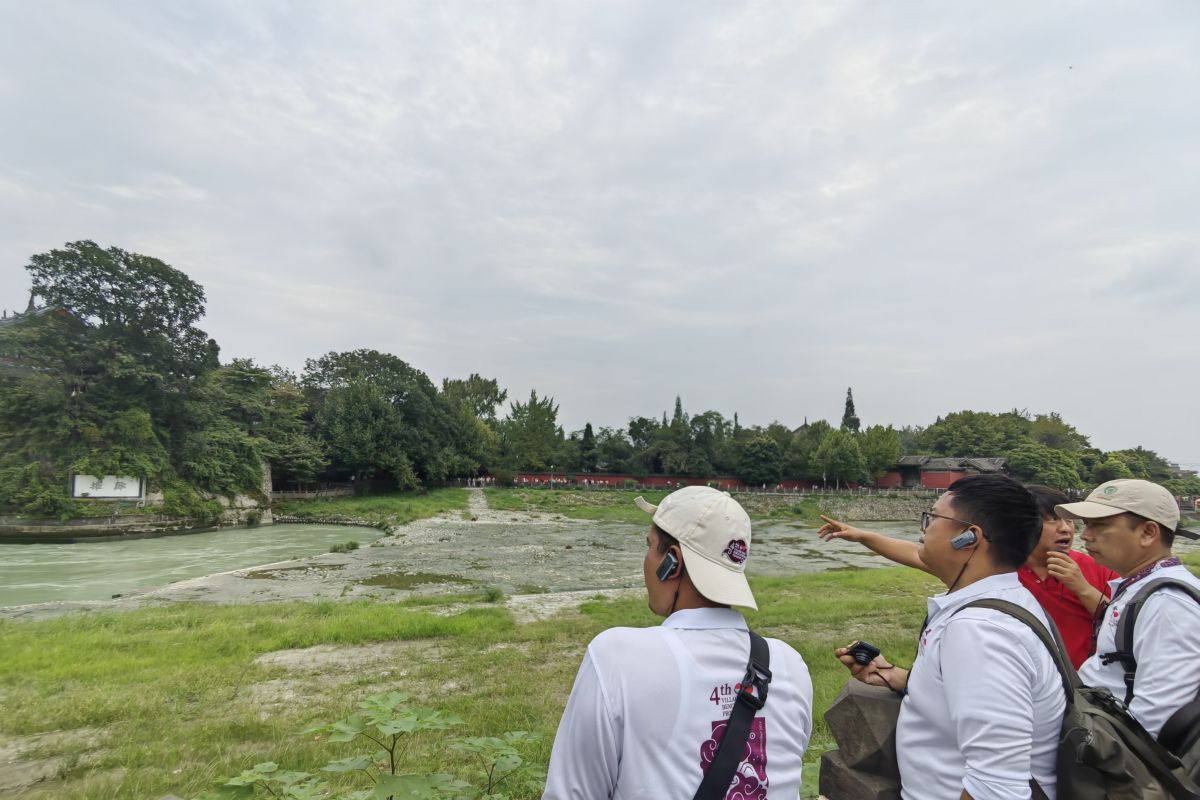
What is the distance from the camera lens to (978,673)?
1.43m

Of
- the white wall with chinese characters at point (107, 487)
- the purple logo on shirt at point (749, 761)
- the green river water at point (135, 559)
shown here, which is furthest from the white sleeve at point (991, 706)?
the white wall with chinese characters at point (107, 487)

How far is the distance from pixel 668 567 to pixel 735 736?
402mm

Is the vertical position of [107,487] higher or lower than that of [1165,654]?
lower

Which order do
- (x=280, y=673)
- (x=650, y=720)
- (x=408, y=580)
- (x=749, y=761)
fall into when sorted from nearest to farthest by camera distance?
(x=650, y=720), (x=749, y=761), (x=280, y=673), (x=408, y=580)

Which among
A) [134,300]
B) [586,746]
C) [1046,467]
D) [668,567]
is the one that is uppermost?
[134,300]

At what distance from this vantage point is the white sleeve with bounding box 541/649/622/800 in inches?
46.4

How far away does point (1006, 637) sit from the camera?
145cm

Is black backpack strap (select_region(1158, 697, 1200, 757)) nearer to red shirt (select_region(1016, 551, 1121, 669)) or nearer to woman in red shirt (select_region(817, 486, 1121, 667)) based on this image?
woman in red shirt (select_region(817, 486, 1121, 667))

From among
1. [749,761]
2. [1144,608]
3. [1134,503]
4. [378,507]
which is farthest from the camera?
[378,507]

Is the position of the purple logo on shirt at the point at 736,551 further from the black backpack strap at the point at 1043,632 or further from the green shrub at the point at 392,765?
the green shrub at the point at 392,765

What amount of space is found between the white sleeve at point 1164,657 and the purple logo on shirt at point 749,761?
1418 mm

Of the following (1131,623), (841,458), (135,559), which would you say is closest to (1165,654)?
(1131,623)

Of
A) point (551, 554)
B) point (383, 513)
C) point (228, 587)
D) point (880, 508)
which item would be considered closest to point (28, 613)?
point (228, 587)

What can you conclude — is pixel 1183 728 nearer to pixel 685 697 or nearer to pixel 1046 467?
pixel 685 697
